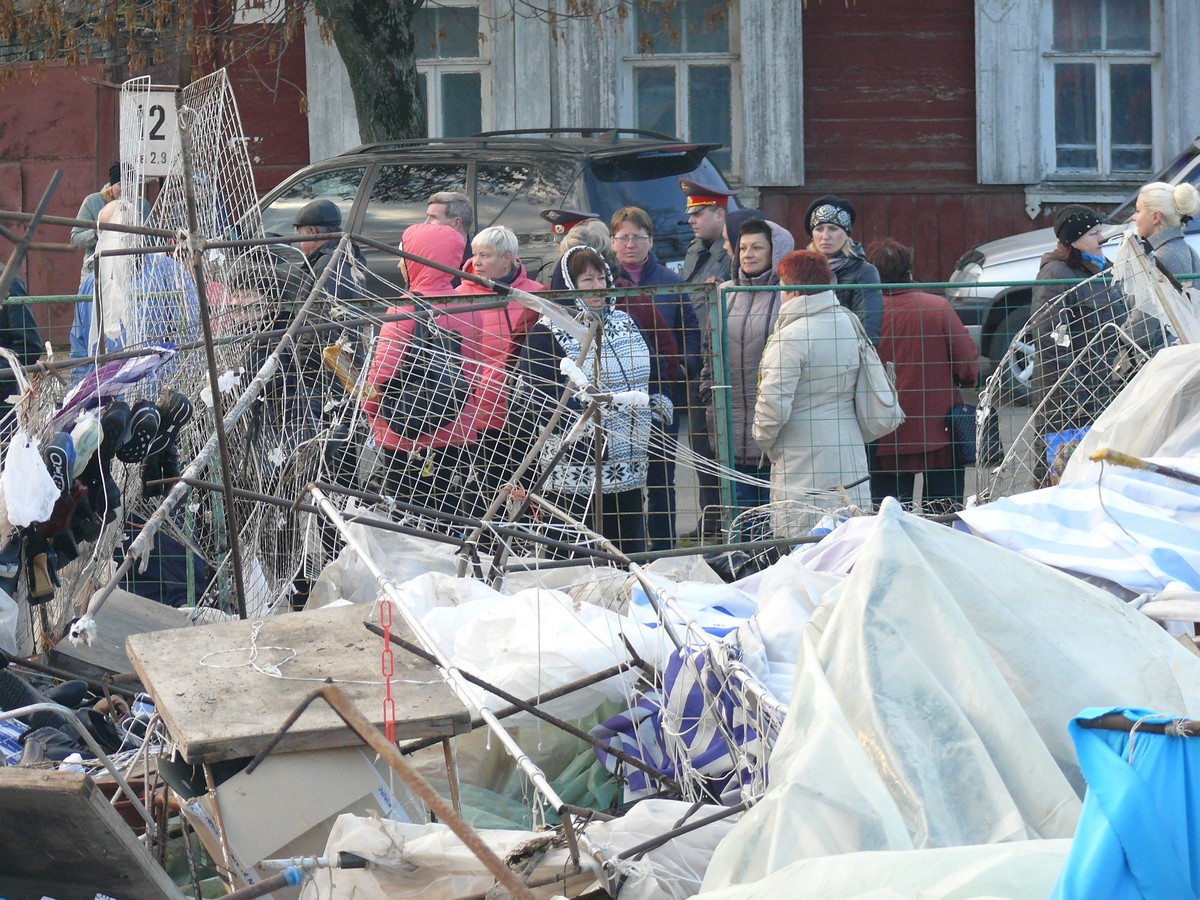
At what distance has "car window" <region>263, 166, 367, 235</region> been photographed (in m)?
9.78

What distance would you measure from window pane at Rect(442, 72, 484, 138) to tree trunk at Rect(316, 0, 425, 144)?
8.90 feet

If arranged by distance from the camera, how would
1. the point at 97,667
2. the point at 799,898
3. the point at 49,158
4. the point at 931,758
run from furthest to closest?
the point at 49,158 < the point at 97,667 < the point at 931,758 < the point at 799,898

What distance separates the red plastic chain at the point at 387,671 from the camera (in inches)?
131

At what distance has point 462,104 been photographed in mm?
14531

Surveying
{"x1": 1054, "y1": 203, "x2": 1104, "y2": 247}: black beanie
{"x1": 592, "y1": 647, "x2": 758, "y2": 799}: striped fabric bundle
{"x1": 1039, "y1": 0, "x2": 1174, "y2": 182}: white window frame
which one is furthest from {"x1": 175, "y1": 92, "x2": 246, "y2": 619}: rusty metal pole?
{"x1": 1039, "y1": 0, "x2": 1174, "y2": 182}: white window frame

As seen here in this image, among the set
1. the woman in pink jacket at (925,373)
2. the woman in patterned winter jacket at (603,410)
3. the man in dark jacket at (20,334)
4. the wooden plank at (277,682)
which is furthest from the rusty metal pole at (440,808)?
the man in dark jacket at (20,334)

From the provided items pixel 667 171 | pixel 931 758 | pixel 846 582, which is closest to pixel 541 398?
pixel 846 582

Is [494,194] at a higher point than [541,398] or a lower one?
higher

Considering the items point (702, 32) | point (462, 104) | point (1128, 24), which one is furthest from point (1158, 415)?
point (1128, 24)

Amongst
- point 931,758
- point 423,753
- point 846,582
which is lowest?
point 423,753

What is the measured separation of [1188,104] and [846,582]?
13035mm

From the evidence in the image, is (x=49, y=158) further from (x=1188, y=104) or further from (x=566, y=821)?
(x=566, y=821)

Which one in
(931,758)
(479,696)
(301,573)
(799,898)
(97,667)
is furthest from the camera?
(301,573)

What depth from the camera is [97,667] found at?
5.02 meters
